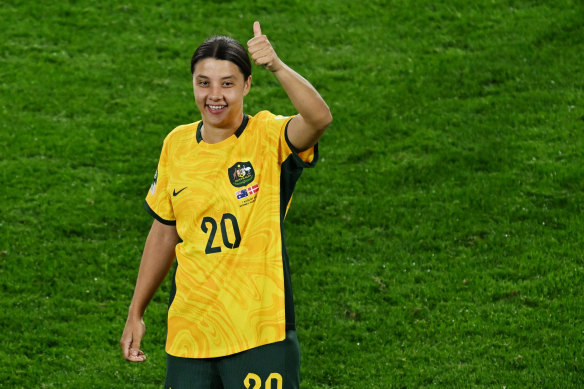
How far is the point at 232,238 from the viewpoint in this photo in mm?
4477

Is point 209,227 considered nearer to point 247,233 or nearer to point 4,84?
point 247,233

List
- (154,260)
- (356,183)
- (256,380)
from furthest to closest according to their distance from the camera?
(356,183)
(154,260)
(256,380)

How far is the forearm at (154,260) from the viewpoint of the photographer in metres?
4.93

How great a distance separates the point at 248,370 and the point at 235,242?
63 centimetres

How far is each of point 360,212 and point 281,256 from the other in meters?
6.54

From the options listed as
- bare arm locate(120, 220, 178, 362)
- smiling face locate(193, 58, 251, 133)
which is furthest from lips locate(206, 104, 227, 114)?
bare arm locate(120, 220, 178, 362)

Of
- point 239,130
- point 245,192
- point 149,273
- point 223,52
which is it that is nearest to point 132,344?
point 149,273

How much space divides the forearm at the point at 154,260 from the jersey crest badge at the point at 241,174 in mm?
562

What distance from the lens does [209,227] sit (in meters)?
4.54

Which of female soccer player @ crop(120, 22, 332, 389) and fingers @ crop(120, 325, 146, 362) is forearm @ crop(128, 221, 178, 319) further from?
female soccer player @ crop(120, 22, 332, 389)

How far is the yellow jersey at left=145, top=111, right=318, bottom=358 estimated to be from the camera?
4480 millimetres

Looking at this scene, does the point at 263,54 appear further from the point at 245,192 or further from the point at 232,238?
the point at 232,238

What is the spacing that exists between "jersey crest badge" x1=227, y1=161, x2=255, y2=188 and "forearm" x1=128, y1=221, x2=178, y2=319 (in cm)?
56

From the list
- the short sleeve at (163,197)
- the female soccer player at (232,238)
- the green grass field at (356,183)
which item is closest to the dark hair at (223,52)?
the female soccer player at (232,238)
